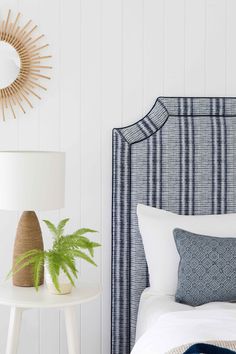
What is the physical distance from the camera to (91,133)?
10.8 ft

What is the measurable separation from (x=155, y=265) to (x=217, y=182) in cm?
58

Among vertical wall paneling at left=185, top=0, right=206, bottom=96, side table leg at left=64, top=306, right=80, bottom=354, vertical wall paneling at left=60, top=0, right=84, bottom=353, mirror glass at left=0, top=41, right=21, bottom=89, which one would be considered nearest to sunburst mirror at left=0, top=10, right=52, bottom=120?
mirror glass at left=0, top=41, right=21, bottom=89

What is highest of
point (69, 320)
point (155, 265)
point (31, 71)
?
point (31, 71)

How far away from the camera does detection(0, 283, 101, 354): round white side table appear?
8.79 feet

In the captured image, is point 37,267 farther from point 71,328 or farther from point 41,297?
point 71,328

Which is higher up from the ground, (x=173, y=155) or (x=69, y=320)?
(x=173, y=155)

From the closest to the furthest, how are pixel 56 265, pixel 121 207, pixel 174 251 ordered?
pixel 56 265
pixel 174 251
pixel 121 207

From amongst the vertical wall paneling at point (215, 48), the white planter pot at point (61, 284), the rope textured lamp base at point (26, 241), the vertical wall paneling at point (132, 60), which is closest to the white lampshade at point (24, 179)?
the rope textured lamp base at point (26, 241)

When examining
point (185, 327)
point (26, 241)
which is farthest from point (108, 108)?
point (185, 327)

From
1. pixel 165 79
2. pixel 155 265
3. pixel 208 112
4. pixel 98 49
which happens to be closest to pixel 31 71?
pixel 98 49

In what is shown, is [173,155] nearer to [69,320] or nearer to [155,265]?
[155,265]

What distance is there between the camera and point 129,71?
130 inches

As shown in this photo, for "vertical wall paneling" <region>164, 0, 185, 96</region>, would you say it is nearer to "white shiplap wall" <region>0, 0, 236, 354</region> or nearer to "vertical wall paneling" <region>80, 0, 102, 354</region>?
"white shiplap wall" <region>0, 0, 236, 354</region>

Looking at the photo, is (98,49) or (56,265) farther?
(98,49)
